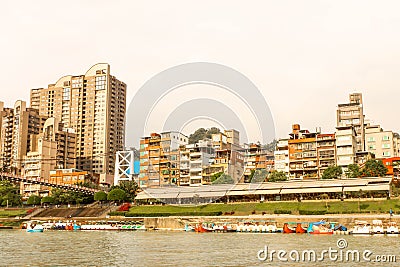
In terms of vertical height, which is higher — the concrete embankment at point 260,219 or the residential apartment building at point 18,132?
the residential apartment building at point 18,132

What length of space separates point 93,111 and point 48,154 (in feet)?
85.0

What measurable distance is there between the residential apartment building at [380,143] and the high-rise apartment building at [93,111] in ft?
202

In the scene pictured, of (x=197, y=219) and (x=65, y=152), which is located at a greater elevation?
(x=65, y=152)

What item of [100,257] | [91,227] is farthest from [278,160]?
[100,257]

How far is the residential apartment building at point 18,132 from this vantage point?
117625mm

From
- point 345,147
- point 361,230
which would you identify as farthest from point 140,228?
point 345,147

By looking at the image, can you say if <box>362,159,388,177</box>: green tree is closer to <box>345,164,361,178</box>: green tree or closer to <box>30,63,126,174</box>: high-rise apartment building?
<box>345,164,361,178</box>: green tree

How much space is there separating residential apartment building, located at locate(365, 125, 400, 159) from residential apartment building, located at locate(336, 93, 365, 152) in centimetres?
289

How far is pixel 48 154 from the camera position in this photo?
10544cm

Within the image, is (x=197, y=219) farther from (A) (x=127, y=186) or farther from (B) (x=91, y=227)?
(A) (x=127, y=186)

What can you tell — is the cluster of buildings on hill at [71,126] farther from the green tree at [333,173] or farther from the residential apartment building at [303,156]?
the green tree at [333,173]

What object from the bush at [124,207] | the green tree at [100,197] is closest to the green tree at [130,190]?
the green tree at [100,197]

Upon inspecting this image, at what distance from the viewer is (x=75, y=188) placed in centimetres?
8006

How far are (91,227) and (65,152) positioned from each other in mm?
64091
